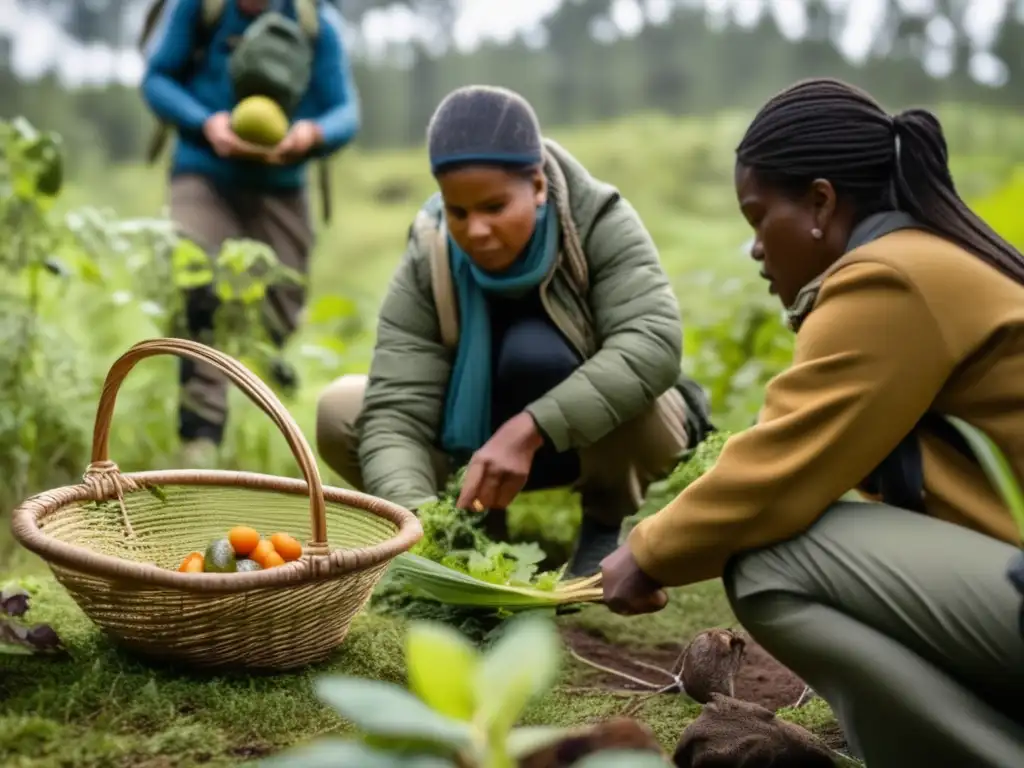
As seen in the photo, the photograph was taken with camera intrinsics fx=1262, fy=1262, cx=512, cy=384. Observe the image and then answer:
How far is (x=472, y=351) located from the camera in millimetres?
3184

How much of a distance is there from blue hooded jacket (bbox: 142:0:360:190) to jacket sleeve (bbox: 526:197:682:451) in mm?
1483

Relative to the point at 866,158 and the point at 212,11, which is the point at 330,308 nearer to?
the point at 212,11

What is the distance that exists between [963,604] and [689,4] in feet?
22.5

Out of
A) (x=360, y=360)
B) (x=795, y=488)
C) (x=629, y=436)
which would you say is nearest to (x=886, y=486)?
(x=795, y=488)

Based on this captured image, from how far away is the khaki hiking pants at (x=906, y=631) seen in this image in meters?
1.81

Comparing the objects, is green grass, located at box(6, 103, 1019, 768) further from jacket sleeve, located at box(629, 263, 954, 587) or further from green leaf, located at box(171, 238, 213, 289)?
jacket sleeve, located at box(629, 263, 954, 587)

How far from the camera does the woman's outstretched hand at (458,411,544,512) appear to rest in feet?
9.55

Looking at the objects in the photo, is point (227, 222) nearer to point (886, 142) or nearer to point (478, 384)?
point (478, 384)

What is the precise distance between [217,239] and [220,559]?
7.01ft

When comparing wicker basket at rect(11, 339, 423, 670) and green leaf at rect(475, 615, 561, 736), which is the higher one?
green leaf at rect(475, 615, 561, 736)

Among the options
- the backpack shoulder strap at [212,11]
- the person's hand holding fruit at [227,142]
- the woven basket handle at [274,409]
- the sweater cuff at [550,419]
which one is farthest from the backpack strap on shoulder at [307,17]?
the woven basket handle at [274,409]

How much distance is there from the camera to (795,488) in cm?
194

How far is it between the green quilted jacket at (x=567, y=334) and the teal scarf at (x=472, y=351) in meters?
0.03

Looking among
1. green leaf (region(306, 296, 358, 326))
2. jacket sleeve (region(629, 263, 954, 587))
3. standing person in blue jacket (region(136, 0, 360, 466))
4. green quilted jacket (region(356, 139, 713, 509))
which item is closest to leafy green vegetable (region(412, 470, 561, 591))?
green quilted jacket (region(356, 139, 713, 509))
